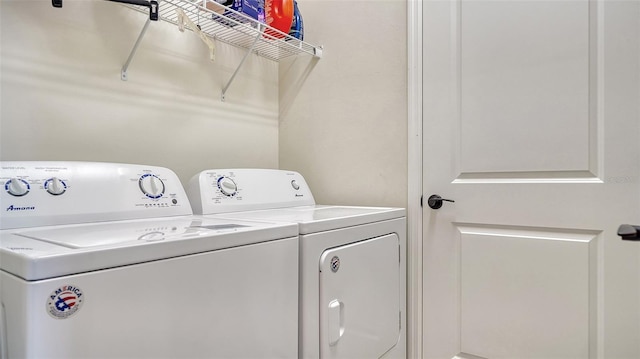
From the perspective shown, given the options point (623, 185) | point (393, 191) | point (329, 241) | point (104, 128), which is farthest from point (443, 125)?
point (104, 128)

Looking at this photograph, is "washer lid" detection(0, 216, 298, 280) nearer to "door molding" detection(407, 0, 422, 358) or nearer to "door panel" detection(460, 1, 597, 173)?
"door molding" detection(407, 0, 422, 358)

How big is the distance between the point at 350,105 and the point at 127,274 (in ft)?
4.64

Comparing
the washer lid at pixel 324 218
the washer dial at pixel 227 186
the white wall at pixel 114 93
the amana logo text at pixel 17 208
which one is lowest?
the washer lid at pixel 324 218

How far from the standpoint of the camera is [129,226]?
1.03m

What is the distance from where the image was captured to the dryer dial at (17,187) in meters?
0.98

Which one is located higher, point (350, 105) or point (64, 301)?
point (350, 105)

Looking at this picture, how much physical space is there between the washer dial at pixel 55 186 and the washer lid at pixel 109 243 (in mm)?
109

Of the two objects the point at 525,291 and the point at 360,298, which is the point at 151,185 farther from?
the point at 525,291

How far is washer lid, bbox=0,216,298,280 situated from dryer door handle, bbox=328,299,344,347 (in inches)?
11.6

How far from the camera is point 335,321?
1.18 meters

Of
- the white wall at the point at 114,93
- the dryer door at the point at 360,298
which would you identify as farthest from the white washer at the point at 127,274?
the white wall at the point at 114,93

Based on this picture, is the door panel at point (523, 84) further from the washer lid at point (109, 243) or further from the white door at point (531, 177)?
the washer lid at point (109, 243)

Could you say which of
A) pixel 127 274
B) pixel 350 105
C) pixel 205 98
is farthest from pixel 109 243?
pixel 350 105

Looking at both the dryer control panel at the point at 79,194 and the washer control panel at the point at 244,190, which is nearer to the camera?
the dryer control panel at the point at 79,194
